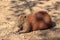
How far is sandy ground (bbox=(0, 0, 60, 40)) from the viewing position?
4.22 metres

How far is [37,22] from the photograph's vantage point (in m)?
4.59

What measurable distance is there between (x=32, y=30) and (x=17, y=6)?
1489 mm

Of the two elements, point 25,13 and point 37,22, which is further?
point 25,13

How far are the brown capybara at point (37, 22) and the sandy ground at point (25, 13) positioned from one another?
0.20 metres

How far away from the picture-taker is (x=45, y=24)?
14.9 ft

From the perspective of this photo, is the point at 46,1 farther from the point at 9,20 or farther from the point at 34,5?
the point at 9,20

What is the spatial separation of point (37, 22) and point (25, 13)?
0.96 meters

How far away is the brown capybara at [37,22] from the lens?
4.56 meters

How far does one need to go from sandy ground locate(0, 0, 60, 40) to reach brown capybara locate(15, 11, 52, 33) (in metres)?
0.20

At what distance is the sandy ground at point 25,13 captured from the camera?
4223 mm

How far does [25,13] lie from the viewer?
5.49 metres

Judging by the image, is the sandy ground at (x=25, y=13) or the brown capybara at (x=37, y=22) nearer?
the sandy ground at (x=25, y=13)

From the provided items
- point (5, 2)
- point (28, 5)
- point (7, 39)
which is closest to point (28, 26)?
point (7, 39)

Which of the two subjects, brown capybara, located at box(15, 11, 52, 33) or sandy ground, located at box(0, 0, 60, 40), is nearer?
sandy ground, located at box(0, 0, 60, 40)
